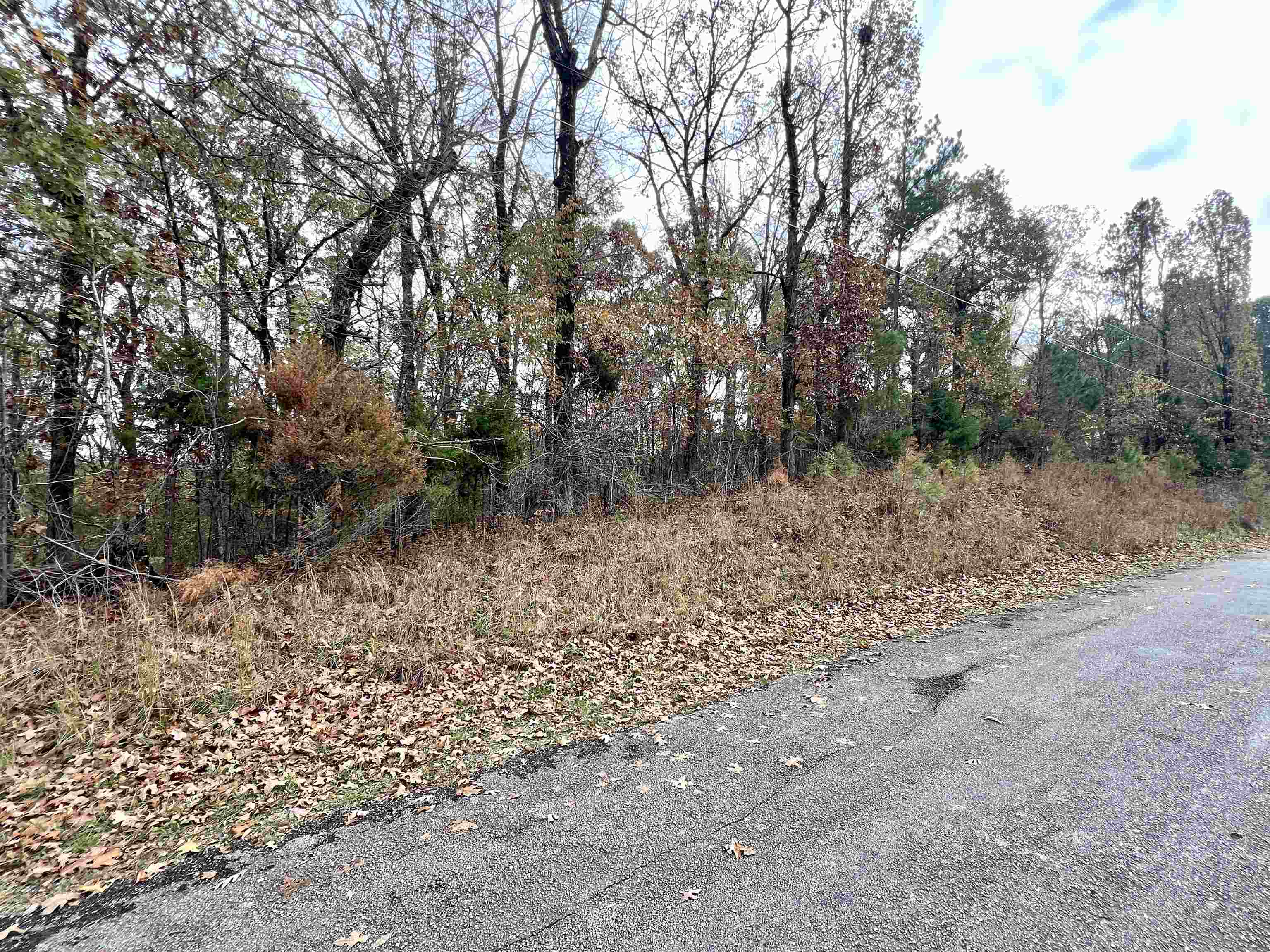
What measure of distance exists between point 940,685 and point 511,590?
4686 mm

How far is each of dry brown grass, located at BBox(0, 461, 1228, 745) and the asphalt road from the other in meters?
1.99

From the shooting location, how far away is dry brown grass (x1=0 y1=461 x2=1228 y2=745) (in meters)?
4.38

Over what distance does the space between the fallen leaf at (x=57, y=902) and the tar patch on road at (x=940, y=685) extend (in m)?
5.64

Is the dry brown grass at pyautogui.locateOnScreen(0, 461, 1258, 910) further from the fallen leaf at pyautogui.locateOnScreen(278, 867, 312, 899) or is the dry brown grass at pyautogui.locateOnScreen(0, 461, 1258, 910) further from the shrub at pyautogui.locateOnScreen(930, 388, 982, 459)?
the shrub at pyautogui.locateOnScreen(930, 388, 982, 459)

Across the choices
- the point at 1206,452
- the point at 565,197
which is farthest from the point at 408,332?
the point at 1206,452

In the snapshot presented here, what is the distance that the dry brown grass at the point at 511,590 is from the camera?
14.4 feet

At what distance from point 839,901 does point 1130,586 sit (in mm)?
9442

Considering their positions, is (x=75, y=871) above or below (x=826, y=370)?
below

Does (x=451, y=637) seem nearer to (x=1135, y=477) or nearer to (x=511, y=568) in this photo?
(x=511, y=568)

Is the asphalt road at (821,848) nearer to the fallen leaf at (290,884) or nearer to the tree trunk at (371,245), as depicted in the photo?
the fallen leaf at (290,884)

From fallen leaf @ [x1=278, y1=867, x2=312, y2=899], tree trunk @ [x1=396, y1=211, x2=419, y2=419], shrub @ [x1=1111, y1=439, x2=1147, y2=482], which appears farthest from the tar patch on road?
shrub @ [x1=1111, y1=439, x2=1147, y2=482]

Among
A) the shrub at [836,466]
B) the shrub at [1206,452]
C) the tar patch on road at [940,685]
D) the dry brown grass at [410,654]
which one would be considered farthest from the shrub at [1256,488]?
the tar patch on road at [940,685]

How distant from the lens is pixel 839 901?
247 centimetres

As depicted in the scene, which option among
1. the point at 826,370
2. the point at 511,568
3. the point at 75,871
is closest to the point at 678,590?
the point at 511,568
